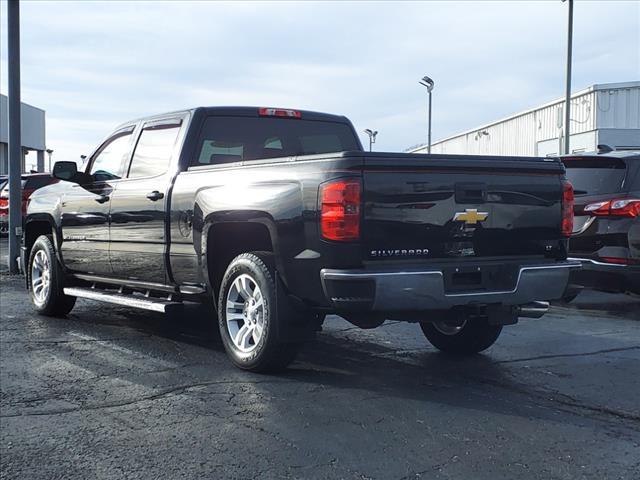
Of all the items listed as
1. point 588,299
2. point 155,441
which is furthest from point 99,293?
point 588,299

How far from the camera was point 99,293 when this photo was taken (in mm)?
6832

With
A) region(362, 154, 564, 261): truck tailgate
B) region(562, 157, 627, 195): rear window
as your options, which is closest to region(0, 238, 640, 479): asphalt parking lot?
region(362, 154, 564, 261): truck tailgate

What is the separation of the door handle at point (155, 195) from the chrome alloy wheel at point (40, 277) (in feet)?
7.23

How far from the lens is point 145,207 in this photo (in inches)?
241

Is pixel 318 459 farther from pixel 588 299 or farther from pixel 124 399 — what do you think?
pixel 588 299

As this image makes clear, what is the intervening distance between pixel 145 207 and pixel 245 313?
1512mm

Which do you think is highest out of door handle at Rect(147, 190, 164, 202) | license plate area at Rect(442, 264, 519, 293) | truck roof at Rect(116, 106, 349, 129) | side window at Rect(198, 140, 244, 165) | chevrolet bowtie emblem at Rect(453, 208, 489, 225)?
truck roof at Rect(116, 106, 349, 129)

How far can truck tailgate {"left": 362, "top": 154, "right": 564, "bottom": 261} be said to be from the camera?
439 cm

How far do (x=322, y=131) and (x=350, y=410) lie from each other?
3307 mm

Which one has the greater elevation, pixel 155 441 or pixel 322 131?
pixel 322 131

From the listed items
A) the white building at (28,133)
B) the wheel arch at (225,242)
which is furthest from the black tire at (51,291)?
the white building at (28,133)

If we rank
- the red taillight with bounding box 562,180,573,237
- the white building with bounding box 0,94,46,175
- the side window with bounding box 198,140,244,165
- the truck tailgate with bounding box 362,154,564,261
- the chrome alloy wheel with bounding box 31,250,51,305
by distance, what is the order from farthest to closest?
the white building with bounding box 0,94,46,175
the chrome alloy wheel with bounding box 31,250,51,305
the side window with bounding box 198,140,244,165
the red taillight with bounding box 562,180,573,237
the truck tailgate with bounding box 362,154,564,261

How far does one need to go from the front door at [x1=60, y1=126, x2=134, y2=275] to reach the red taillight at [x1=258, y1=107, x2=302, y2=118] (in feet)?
4.30

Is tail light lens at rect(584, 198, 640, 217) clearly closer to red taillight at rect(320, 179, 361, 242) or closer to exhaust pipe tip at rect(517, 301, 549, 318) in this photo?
exhaust pipe tip at rect(517, 301, 549, 318)
